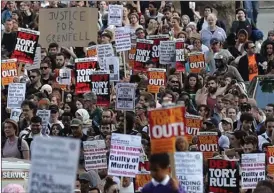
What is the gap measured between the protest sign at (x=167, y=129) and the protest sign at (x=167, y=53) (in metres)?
13.1

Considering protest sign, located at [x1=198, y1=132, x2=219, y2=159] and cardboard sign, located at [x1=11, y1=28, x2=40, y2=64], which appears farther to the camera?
cardboard sign, located at [x1=11, y1=28, x2=40, y2=64]

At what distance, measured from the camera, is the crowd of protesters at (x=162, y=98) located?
728 inches

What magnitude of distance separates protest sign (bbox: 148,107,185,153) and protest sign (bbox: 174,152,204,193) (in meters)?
3.00

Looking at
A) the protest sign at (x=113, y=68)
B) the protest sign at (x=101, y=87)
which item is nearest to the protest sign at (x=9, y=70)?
the protest sign at (x=101, y=87)

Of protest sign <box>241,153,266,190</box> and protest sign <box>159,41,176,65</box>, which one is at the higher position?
protest sign <box>159,41,176,65</box>

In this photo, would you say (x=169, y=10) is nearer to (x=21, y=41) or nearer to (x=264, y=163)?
(x=21, y=41)

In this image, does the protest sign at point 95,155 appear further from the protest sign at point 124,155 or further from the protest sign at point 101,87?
the protest sign at point 101,87

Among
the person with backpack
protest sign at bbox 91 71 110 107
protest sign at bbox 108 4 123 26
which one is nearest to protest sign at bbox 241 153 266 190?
the person with backpack

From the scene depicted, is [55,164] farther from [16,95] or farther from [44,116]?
[16,95]

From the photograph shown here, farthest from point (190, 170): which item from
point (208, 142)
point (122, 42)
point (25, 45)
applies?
point (122, 42)

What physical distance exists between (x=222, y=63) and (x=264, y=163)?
26.6 ft

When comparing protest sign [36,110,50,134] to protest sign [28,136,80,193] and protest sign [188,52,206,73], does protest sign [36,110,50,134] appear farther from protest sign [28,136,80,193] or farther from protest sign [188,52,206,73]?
protest sign [28,136,80,193]

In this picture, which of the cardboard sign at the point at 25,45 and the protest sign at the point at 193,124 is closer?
the protest sign at the point at 193,124

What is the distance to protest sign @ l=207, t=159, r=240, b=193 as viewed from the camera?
16984 mm
